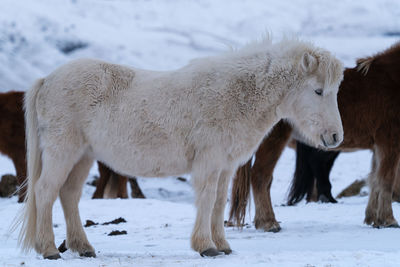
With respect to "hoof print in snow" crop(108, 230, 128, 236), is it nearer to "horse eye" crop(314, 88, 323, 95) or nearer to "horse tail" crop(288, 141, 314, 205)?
"horse eye" crop(314, 88, 323, 95)

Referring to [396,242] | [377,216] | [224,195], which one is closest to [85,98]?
[224,195]

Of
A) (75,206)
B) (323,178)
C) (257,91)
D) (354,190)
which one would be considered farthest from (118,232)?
(354,190)

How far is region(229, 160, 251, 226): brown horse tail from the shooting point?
714 centimetres

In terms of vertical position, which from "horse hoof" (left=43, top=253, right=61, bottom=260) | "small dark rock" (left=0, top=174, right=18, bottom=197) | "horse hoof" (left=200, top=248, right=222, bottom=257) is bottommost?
"small dark rock" (left=0, top=174, right=18, bottom=197)

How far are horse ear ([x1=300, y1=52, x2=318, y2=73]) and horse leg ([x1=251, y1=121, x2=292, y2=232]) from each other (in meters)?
2.14

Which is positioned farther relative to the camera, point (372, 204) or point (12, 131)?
point (12, 131)

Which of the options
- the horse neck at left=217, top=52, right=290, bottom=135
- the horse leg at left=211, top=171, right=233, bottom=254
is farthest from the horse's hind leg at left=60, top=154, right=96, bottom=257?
the horse neck at left=217, top=52, right=290, bottom=135

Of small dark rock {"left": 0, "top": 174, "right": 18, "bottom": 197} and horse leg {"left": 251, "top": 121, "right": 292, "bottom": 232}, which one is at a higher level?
horse leg {"left": 251, "top": 121, "right": 292, "bottom": 232}

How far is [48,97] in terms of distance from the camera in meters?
5.35

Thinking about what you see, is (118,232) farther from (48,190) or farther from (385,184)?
(385,184)

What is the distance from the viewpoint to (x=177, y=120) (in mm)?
5043

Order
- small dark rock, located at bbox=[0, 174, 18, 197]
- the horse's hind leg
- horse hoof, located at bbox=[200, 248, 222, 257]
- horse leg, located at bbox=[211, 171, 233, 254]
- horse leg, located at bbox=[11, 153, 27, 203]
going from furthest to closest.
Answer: small dark rock, located at bbox=[0, 174, 18, 197]
horse leg, located at bbox=[11, 153, 27, 203]
the horse's hind leg
horse leg, located at bbox=[211, 171, 233, 254]
horse hoof, located at bbox=[200, 248, 222, 257]

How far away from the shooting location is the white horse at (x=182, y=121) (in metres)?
4.96

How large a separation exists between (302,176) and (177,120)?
6468mm
